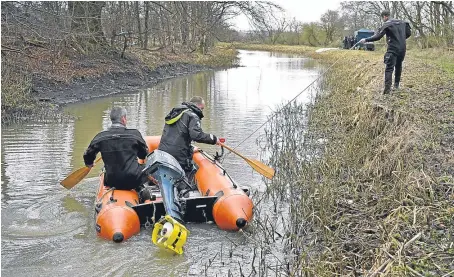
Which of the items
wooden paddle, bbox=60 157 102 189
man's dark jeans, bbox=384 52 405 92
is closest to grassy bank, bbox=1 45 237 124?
wooden paddle, bbox=60 157 102 189

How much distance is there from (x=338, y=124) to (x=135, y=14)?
15857 millimetres

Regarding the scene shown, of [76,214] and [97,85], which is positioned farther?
[97,85]

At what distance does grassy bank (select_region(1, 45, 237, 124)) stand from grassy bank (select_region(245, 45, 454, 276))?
5.84m

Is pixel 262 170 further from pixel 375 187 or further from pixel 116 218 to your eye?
pixel 116 218

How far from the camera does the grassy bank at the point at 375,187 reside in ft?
12.2

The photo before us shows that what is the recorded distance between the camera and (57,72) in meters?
15.2

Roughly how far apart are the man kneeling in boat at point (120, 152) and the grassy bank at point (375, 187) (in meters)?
1.66

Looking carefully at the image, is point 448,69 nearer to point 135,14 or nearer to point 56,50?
point 56,50

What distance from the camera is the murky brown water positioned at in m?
4.59

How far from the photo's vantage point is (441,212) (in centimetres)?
414

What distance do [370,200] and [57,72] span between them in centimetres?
1232

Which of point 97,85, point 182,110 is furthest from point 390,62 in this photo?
point 97,85

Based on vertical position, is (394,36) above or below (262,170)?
above

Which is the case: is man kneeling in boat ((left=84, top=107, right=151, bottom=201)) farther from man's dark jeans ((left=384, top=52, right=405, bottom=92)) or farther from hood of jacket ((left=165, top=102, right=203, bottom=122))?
man's dark jeans ((left=384, top=52, right=405, bottom=92))
